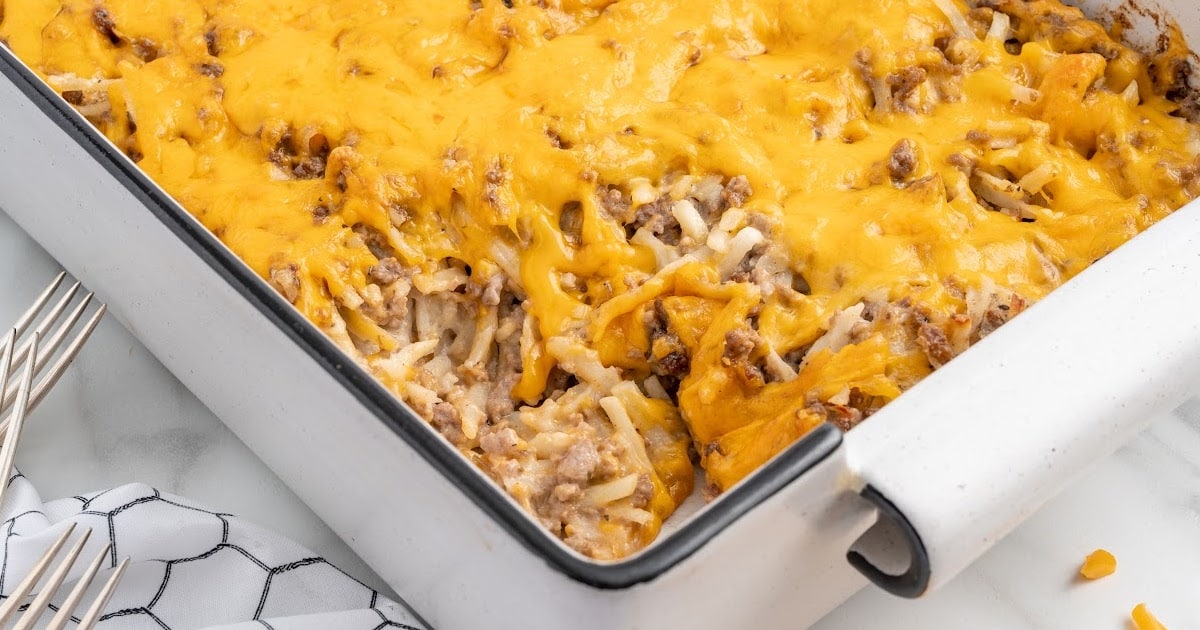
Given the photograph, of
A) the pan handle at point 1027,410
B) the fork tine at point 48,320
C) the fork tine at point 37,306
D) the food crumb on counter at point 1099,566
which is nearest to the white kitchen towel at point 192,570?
the fork tine at point 48,320

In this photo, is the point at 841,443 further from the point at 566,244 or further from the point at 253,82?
the point at 253,82

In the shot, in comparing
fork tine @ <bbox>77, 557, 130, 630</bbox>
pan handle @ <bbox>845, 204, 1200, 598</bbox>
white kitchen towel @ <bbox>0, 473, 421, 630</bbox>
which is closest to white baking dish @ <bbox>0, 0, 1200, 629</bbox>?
pan handle @ <bbox>845, 204, 1200, 598</bbox>

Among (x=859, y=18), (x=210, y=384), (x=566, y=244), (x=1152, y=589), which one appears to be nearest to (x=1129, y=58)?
(x=859, y=18)

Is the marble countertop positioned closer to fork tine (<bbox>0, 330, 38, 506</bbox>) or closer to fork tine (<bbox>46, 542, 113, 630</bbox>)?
fork tine (<bbox>0, 330, 38, 506</bbox>)

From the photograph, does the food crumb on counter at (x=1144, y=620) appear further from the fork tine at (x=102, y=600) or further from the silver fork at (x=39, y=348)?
the silver fork at (x=39, y=348)

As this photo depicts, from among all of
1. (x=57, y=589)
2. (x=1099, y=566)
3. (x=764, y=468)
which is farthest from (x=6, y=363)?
(x=1099, y=566)

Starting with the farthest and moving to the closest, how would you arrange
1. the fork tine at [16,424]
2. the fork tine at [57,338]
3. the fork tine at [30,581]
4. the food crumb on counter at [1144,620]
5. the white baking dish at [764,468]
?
the fork tine at [57,338] → the fork tine at [16,424] → the food crumb on counter at [1144,620] → the fork tine at [30,581] → the white baking dish at [764,468]

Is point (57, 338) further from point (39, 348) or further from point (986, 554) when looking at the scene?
point (986, 554)
